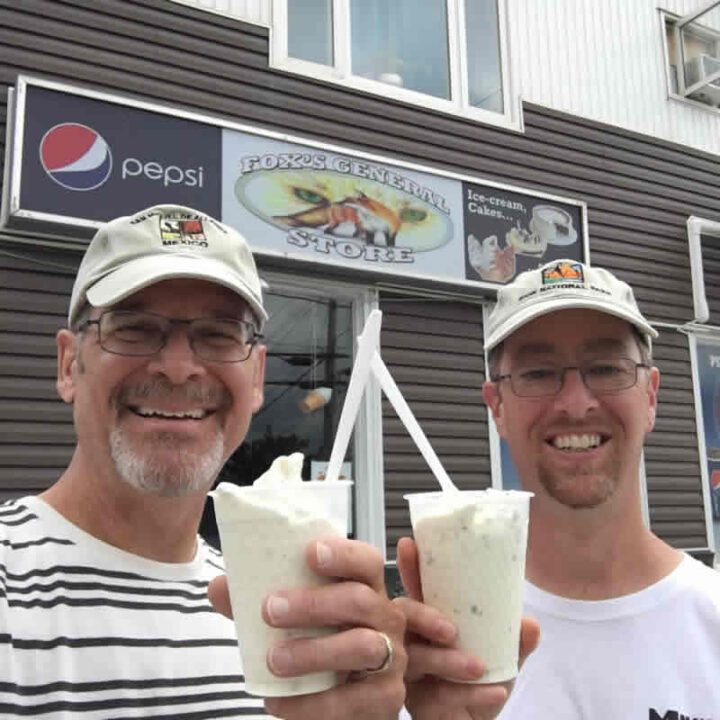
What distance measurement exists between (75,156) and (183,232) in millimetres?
3735

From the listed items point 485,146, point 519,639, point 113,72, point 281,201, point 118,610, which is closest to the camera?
point 519,639

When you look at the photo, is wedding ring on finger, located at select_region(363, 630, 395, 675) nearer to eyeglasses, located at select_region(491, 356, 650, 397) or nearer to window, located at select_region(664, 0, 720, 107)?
eyeglasses, located at select_region(491, 356, 650, 397)

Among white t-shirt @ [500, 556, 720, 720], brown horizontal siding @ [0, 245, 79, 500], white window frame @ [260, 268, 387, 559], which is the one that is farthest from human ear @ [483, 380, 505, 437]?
white window frame @ [260, 268, 387, 559]

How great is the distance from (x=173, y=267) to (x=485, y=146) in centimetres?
598

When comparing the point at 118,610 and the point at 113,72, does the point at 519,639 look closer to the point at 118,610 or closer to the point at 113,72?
the point at 118,610

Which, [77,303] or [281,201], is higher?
[281,201]

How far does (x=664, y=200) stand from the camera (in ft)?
27.6

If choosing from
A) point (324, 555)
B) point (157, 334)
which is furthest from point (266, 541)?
point (157, 334)

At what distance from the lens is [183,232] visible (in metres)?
2.08

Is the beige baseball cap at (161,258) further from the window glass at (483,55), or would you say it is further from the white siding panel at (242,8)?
the window glass at (483,55)

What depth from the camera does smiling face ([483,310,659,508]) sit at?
1.99m

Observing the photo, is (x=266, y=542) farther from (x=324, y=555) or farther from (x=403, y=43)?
(x=403, y=43)

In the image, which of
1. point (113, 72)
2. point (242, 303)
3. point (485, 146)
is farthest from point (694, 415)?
point (242, 303)

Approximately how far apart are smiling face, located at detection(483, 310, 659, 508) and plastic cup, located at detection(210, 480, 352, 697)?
0.87m
